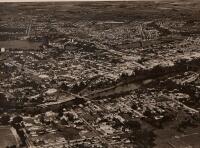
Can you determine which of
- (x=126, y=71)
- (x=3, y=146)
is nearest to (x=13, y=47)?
(x=126, y=71)

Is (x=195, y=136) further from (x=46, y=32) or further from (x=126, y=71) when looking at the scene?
(x=46, y=32)

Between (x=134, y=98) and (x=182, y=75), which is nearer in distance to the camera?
(x=134, y=98)

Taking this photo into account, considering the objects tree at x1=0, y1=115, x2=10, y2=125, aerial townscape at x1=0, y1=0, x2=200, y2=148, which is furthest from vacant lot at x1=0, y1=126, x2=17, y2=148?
tree at x1=0, y1=115, x2=10, y2=125

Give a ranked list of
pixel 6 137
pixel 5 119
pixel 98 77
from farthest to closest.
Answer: pixel 98 77 < pixel 5 119 < pixel 6 137

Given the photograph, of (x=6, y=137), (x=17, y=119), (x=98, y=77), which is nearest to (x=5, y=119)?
(x=17, y=119)

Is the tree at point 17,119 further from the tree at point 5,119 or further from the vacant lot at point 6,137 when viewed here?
the vacant lot at point 6,137

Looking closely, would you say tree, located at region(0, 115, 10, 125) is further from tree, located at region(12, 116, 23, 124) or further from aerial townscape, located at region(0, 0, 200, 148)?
tree, located at region(12, 116, 23, 124)

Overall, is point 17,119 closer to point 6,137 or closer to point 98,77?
point 6,137

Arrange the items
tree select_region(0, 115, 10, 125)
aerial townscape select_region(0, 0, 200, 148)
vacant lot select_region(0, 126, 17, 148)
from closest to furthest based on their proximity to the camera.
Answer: vacant lot select_region(0, 126, 17, 148), aerial townscape select_region(0, 0, 200, 148), tree select_region(0, 115, 10, 125)
